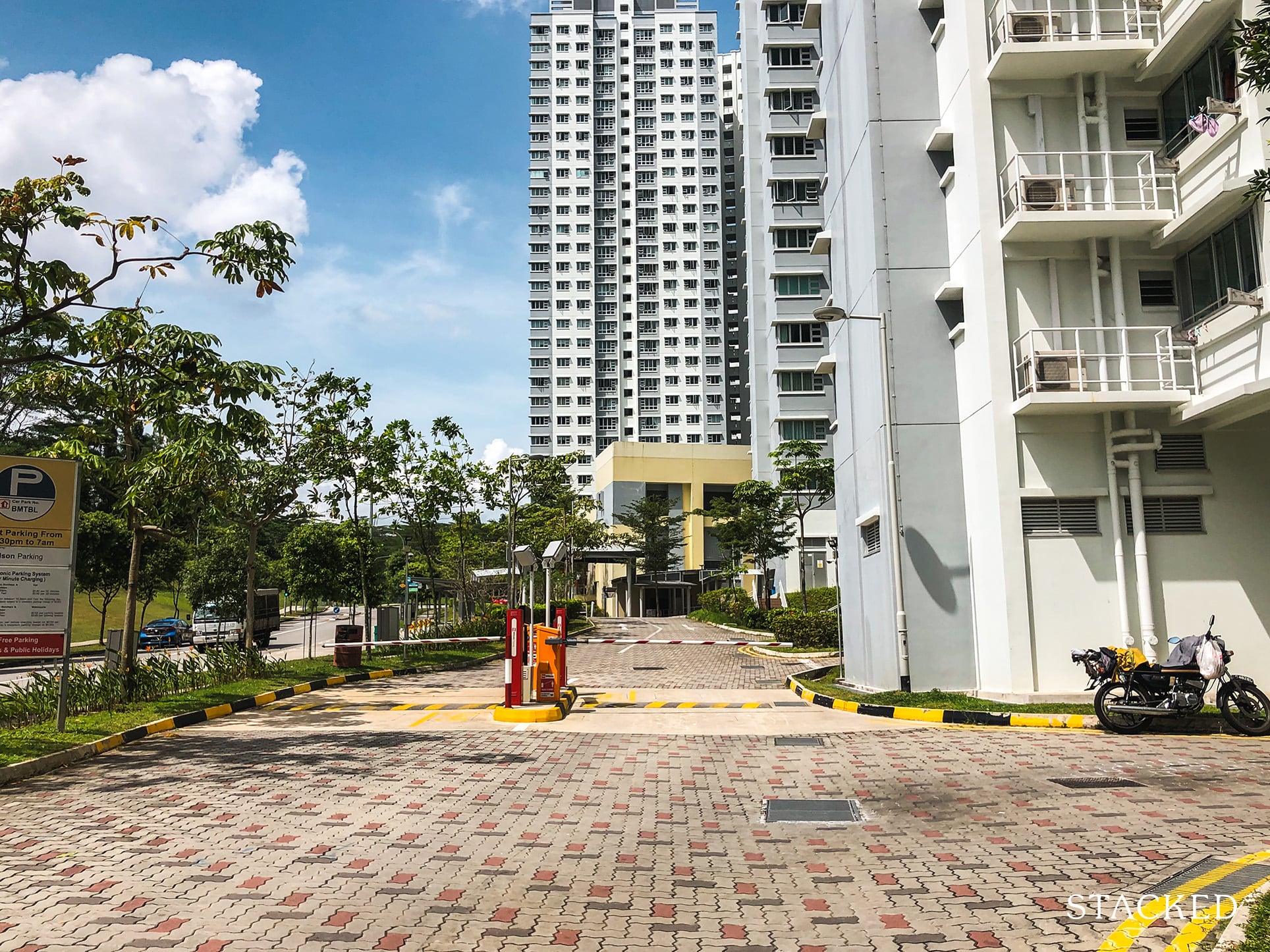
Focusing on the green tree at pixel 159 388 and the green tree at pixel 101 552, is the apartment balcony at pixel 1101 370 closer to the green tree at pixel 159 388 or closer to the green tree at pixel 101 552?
the green tree at pixel 159 388

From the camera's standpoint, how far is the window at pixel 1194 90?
14484 millimetres

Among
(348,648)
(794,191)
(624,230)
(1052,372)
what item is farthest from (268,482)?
(624,230)

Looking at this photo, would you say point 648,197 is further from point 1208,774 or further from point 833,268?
point 1208,774

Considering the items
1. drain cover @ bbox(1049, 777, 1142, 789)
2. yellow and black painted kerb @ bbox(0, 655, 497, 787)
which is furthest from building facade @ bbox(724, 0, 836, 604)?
drain cover @ bbox(1049, 777, 1142, 789)

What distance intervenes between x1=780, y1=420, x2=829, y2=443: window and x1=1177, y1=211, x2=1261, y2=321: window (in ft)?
134

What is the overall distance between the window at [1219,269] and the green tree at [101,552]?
34569mm

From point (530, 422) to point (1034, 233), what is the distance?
95.4 metres

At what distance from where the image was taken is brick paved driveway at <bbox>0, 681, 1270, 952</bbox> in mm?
5352

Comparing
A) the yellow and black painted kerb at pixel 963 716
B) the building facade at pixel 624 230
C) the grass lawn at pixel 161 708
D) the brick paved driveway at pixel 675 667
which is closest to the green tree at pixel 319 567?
the brick paved driveway at pixel 675 667

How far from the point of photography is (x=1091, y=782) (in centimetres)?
917

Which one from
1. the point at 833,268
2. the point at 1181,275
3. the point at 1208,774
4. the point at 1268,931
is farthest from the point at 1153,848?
the point at 833,268

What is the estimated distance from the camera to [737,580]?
65.2 metres

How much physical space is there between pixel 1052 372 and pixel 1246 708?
18.7 feet

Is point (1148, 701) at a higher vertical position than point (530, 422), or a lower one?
lower
